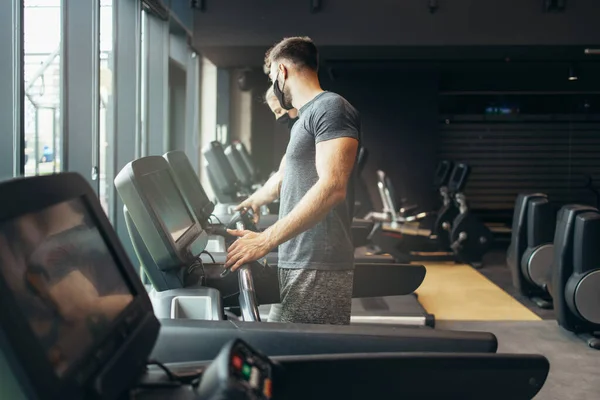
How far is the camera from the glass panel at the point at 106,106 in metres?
5.12

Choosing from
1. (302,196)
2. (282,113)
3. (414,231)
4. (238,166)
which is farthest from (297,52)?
(414,231)

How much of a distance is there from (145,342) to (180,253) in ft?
3.39

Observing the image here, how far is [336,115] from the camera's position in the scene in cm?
250

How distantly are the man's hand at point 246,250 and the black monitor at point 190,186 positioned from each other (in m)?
0.77

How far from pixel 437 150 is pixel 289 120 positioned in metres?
8.35

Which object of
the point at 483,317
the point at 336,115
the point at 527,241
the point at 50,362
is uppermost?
the point at 336,115

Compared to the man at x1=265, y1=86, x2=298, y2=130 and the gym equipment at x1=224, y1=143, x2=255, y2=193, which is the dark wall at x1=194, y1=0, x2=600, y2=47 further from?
the man at x1=265, y1=86, x2=298, y2=130

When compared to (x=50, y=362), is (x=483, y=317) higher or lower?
lower

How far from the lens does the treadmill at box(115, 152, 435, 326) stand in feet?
7.42

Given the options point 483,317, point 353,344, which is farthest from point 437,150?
point 353,344

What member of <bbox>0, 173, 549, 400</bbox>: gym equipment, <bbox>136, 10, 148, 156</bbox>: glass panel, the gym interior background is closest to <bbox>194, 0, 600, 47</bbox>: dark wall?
the gym interior background

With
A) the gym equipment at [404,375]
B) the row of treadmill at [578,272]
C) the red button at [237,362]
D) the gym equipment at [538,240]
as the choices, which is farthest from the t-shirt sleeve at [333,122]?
the gym equipment at [538,240]

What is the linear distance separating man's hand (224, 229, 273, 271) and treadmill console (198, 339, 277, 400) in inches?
38.0

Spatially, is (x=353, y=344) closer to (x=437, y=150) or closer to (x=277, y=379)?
(x=277, y=379)
